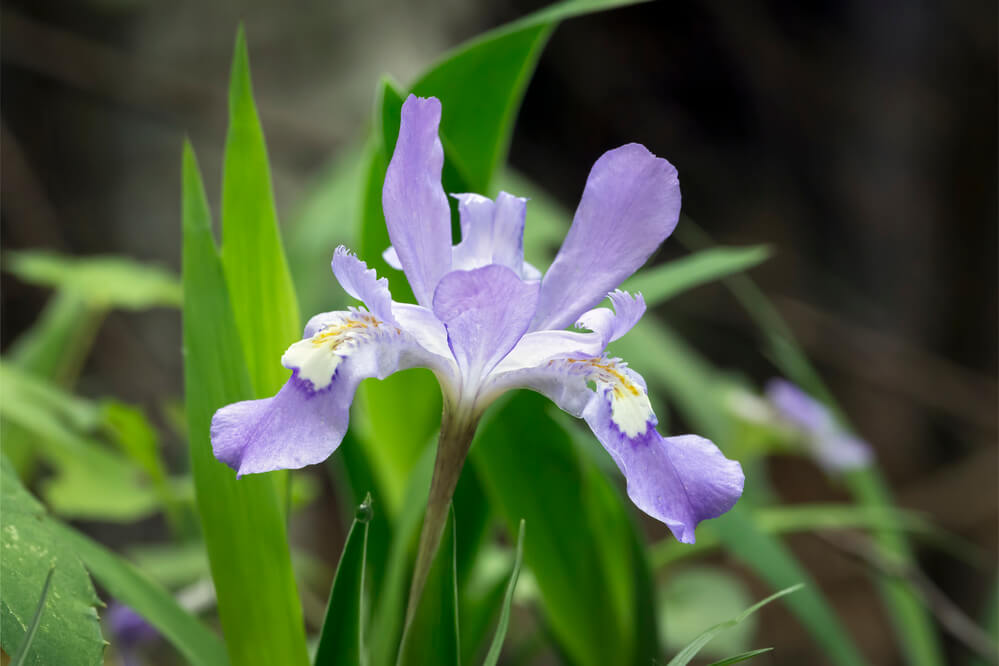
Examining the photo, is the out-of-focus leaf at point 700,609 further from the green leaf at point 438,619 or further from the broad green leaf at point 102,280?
the broad green leaf at point 102,280

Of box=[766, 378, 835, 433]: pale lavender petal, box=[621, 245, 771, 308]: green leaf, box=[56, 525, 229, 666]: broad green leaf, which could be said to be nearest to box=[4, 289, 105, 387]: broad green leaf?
box=[56, 525, 229, 666]: broad green leaf

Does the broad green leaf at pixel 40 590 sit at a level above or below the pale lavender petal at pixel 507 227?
below

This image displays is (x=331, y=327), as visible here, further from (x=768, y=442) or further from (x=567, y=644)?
(x=768, y=442)

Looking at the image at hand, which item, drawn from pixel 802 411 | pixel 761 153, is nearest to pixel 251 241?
pixel 802 411

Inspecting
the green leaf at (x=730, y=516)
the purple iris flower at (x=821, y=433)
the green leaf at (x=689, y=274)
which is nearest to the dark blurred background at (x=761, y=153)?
the green leaf at (x=730, y=516)

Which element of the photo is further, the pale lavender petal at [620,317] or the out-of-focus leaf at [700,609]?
the out-of-focus leaf at [700,609]

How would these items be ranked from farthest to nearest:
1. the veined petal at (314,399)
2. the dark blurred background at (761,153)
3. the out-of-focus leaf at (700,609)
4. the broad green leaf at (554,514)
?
the dark blurred background at (761,153)
the out-of-focus leaf at (700,609)
the broad green leaf at (554,514)
the veined petal at (314,399)

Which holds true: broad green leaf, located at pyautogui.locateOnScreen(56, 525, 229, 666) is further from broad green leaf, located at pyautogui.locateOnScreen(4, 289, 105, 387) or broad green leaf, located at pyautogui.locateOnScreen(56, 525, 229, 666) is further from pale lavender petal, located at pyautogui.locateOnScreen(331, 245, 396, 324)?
broad green leaf, located at pyautogui.locateOnScreen(4, 289, 105, 387)
